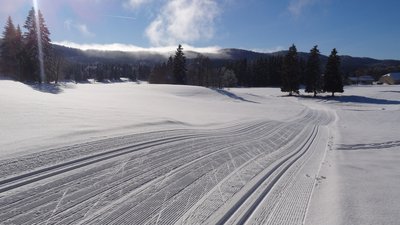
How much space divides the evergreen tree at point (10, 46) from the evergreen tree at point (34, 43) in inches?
325

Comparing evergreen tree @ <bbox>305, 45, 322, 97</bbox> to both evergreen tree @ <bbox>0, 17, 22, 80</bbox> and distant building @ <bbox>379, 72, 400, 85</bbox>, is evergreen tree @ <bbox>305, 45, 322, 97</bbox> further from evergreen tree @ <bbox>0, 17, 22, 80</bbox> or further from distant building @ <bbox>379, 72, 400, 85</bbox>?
distant building @ <bbox>379, 72, 400, 85</bbox>

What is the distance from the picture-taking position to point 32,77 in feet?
151

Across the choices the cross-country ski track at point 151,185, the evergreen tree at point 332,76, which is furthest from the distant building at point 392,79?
the cross-country ski track at point 151,185

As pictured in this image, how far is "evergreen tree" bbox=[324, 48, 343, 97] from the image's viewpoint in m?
60.2

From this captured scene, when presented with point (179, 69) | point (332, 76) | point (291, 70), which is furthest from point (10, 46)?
point (332, 76)

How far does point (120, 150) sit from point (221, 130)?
742 centimetres

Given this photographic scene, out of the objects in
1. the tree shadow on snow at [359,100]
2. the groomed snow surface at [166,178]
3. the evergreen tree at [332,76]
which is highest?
the evergreen tree at [332,76]

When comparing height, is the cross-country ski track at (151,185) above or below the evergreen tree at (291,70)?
below

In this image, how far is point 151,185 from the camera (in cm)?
714

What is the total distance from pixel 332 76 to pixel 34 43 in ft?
160

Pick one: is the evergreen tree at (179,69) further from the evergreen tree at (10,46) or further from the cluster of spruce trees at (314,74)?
the evergreen tree at (10,46)

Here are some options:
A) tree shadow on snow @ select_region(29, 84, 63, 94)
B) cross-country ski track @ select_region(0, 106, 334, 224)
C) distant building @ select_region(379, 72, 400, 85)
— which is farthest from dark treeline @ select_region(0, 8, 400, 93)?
distant building @ select_region(379, 72, 400, 85)

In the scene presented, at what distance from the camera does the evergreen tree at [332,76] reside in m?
60.2

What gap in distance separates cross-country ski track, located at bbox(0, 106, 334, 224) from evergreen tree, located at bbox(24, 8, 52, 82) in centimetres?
3931
